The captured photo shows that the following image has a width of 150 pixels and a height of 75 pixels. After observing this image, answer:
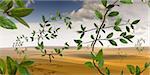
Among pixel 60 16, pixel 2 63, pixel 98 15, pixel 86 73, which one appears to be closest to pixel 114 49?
pixel 86 73

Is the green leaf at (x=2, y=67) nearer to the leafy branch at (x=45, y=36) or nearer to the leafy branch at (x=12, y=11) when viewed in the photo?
the leafy branch at (x=12, y=11)

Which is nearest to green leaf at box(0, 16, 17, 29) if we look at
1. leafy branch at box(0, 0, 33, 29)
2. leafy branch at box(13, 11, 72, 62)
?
leafy branch at box(0, 0, 33, 29)

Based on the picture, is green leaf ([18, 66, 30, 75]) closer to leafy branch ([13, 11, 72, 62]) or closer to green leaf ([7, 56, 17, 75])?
green leaf ([7, 56, 17, 75])

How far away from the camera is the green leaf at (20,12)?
0.55 ft

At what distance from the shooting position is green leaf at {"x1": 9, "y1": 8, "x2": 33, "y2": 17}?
17 cm

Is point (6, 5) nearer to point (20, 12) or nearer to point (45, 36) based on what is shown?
point (20, 12)

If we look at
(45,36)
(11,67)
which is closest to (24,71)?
(11,67)

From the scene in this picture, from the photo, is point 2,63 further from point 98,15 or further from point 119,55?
point 119,55

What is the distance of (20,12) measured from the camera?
0.17 metres

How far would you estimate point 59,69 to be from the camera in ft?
8.54

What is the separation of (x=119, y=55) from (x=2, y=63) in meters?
2.34

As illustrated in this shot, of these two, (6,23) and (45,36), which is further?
(45,36)

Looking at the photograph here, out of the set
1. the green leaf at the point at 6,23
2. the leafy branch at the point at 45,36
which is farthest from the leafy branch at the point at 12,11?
the leafy branch at the point at 45,36

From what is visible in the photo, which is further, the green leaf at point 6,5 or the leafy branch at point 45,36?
the leafy branch at point 45,36
